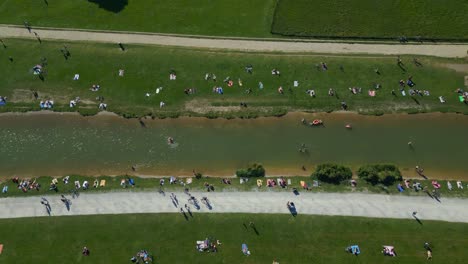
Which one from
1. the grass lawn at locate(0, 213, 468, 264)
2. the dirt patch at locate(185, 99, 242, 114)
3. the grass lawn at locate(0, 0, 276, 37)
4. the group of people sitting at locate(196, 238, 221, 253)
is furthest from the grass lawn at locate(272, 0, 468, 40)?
the group of people sitting at locate(196, 238, 221, 253)

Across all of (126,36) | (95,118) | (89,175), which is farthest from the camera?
(126,36)

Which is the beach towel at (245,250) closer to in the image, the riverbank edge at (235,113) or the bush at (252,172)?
the bush at (252,172)

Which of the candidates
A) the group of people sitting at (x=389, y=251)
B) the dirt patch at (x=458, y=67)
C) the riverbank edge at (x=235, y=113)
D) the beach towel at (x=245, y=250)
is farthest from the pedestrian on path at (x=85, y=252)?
the dirt patch at (x=458, y=67)

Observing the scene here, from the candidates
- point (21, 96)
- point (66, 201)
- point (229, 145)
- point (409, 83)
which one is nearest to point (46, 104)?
point (21, 96)

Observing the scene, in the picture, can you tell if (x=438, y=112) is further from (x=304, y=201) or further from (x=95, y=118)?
(x=95, y=118)

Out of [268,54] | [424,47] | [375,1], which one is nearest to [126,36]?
[268,54]

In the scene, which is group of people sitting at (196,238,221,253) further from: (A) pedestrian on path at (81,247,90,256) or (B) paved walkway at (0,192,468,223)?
(A) pedestrian on path at (81,247,90,256)
